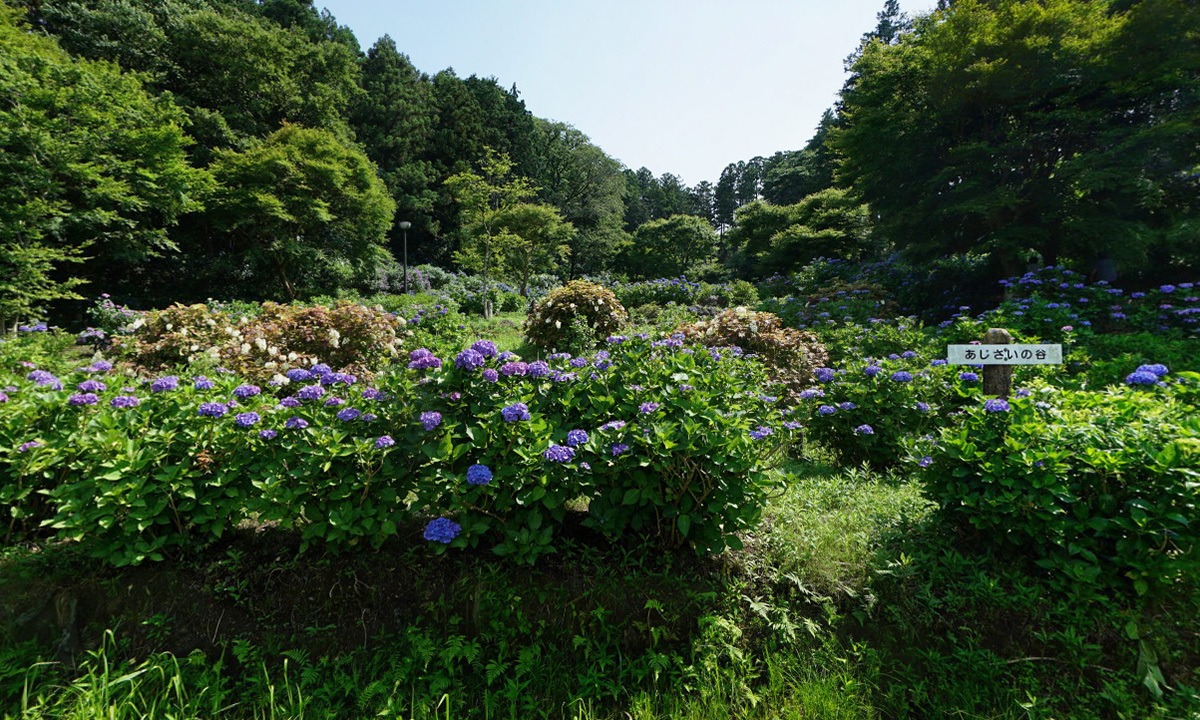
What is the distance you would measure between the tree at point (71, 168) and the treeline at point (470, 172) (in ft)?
0.16

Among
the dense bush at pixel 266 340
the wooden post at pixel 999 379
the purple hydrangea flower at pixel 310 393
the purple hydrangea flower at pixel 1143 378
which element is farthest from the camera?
the dense bush at pixel 266 340

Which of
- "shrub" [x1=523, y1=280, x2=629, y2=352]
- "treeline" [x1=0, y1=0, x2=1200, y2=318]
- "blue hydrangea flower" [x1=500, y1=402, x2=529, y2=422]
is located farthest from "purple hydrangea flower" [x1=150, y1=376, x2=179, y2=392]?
"treeline" [x1=0, y1=0, x2=1200, y2=318]

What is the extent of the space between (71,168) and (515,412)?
11.8 m

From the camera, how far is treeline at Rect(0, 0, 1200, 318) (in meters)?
6.77

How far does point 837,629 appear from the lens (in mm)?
1830

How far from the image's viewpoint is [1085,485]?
1.72 m

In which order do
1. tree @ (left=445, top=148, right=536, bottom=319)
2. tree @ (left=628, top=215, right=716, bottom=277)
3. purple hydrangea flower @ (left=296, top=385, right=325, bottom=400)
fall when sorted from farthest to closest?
1. tree @ (left=628, top=215, right=716, bottom=277)
2. tree @ (left=445, top=148, right=536, bottom=319)
3. purple hydrangea flower @ (left=296, top=385, right=325, bottom=400)

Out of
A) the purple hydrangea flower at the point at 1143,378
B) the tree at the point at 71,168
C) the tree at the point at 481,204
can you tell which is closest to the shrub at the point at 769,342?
the purple hydrangea flower at the point at 1143,378

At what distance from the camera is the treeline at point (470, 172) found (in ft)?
22.2

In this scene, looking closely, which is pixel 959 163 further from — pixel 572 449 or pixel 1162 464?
pixel 572 449

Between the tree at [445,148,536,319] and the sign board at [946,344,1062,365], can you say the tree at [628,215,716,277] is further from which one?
the sign board at [946,344,1062,365]

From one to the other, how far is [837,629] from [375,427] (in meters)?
2.08

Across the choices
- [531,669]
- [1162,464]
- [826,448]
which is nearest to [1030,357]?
[1162,464]

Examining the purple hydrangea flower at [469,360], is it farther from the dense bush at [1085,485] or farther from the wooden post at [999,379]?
the wooden post at [999,379]
